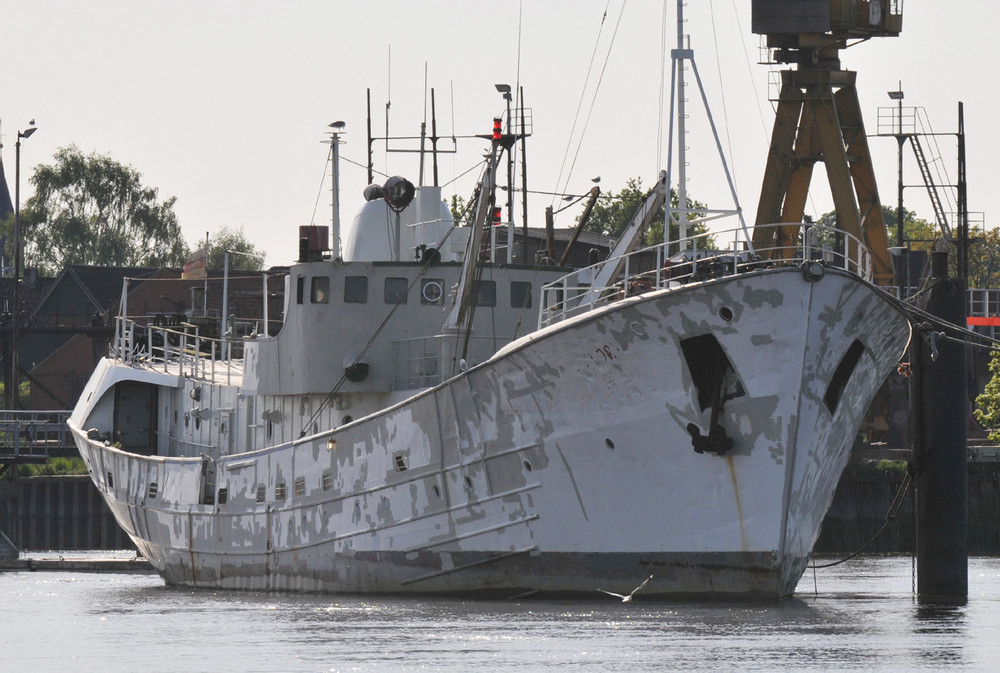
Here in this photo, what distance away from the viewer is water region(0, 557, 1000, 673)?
1942 centimetres

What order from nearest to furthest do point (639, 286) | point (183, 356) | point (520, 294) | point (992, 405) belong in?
point (639, 286) → point (520, 294) → point (183, 356) → point (992, 405)

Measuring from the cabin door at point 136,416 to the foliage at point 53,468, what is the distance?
22.7 meters

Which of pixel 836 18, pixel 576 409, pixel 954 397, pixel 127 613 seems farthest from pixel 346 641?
pixel 836 18

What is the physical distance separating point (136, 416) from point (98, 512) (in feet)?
63.6

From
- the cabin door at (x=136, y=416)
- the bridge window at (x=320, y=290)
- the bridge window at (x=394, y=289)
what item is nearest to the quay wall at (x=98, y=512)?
the cabin door at (x=136, y=416)

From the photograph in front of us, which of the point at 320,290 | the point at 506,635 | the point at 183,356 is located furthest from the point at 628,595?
the point at 183,356

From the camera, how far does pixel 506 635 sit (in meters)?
21.4

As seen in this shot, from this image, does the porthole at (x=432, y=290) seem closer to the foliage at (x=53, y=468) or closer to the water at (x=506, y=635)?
the water at (x=506, y=635)

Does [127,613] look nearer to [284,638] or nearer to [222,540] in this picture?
[222,540]

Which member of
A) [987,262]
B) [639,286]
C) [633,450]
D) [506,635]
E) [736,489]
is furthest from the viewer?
[987,262]

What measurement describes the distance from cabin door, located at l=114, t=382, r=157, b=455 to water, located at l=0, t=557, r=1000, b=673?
24.4 ft

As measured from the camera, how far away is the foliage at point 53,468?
59.3 meters

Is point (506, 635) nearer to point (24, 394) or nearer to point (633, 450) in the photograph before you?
point (633, 450)

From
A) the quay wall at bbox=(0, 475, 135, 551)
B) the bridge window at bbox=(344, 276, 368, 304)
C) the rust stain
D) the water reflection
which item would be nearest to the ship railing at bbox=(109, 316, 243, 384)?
the bridge window at bbox=(344, 276, 368, 304)
